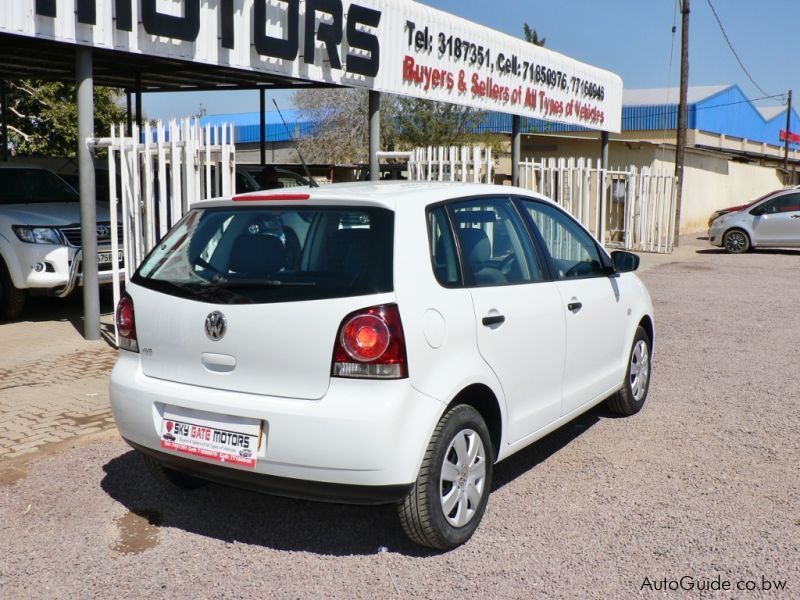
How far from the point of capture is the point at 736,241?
22.6m

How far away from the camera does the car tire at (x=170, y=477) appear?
457 centimetres

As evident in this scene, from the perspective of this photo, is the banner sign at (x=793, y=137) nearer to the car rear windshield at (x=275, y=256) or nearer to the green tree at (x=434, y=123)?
the green tree at (x=434, y=123)

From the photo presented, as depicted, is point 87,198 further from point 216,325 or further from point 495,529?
point 495,529

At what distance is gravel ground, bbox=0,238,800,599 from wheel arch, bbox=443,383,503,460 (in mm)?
442

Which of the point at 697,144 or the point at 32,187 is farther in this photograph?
the point at 697,144

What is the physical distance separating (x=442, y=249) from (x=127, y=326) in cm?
157

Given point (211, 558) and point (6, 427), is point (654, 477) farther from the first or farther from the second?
point (6, 427)

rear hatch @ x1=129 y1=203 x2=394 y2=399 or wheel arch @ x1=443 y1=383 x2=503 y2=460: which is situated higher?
rear hatch @ x1=129 y1=203 x2=394 y2=399

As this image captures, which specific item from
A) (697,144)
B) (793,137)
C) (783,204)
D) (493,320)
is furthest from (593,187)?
(793,137)

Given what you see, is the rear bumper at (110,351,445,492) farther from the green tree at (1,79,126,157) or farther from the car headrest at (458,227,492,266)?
the green tree at (1,79,126,157)

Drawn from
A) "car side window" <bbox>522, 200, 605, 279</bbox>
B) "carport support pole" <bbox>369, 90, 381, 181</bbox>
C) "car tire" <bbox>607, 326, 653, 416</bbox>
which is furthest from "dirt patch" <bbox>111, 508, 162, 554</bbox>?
"carport support pole" <bbox>369, 90, 381, 181</bbox>

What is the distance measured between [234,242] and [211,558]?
146 centimetres

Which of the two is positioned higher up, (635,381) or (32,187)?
(32,187)

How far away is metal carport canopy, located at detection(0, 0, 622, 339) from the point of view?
8.39 meters
